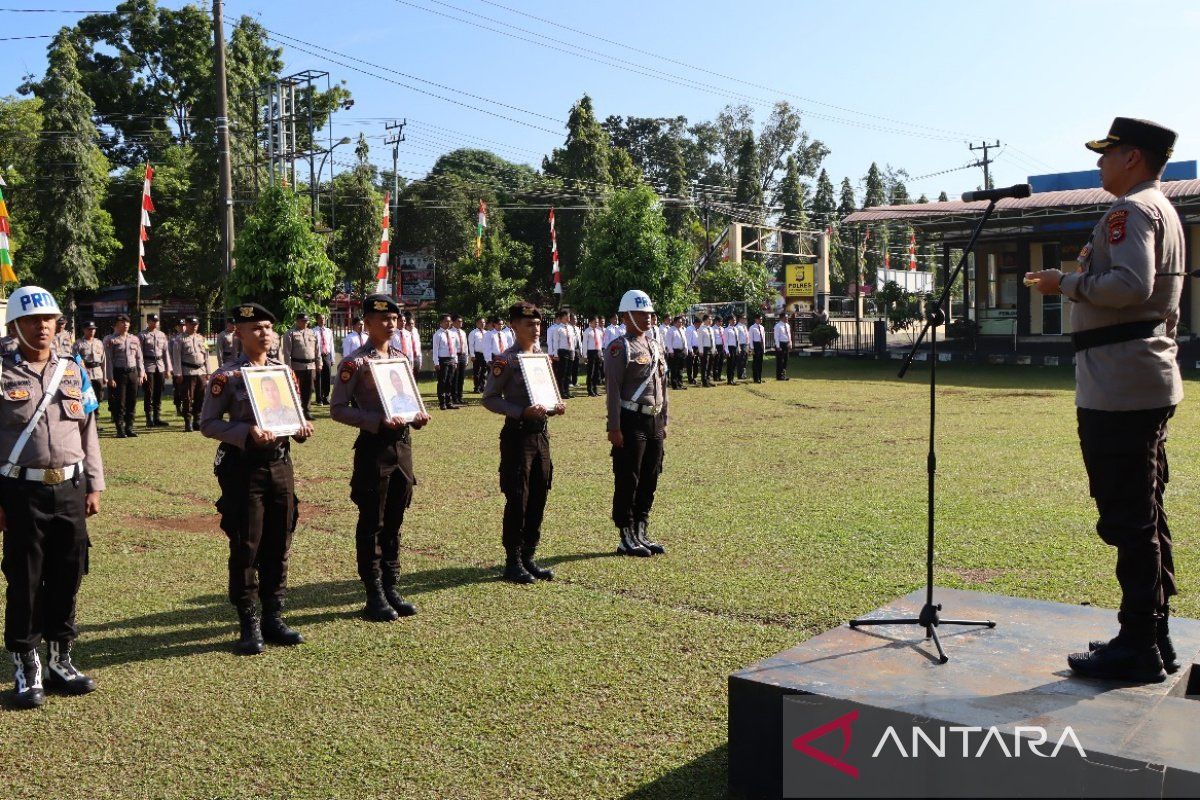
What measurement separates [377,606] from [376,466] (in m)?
0.83

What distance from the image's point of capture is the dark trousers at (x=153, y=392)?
1773cm

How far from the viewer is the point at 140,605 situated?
6.45 meters

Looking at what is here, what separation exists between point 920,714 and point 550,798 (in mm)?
1387

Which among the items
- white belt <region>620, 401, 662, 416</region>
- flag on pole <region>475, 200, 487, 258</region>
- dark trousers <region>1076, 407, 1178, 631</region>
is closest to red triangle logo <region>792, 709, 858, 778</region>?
dark trousers <region>1076, 407, 1178, 631</region>

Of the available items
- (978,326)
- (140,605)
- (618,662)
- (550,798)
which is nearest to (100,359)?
(140,605)

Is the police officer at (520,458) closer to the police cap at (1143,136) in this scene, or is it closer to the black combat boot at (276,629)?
the black combat boot at (276,629)

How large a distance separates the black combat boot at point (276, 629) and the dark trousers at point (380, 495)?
0.57 m

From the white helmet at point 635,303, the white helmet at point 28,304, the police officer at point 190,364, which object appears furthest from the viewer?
the police officer at point 190,364

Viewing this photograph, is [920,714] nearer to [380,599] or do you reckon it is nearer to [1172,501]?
[380,599]

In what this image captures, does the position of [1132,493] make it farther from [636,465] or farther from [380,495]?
[636,465]

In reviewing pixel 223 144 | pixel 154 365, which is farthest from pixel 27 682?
pixel 223 144

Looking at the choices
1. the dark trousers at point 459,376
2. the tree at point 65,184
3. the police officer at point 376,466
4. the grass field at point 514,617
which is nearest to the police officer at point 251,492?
the grass field at point 514,617

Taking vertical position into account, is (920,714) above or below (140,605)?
above

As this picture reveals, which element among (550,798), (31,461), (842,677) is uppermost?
(31,461)
